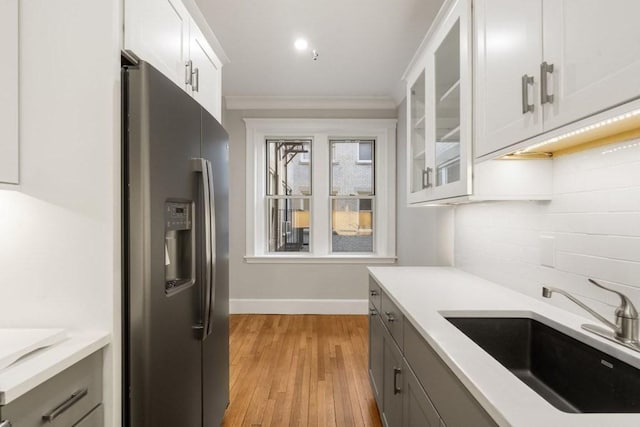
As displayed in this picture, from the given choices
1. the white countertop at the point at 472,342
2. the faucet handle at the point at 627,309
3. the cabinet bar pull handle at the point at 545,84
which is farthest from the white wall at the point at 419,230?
the cabinet bar pull handle at the point at 545,84

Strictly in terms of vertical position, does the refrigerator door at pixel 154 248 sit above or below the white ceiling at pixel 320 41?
below

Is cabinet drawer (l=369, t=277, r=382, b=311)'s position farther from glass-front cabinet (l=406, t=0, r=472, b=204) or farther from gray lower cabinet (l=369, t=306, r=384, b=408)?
glass-front cabinet (l=406, t=0, r=472, b=204)

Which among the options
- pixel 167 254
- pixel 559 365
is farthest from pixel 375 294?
pixel 167 254

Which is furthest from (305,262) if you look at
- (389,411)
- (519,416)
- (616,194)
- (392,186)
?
(519,416)

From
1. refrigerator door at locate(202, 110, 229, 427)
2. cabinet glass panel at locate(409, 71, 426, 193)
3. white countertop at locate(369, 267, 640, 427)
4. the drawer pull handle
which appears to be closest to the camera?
white countertop at locate(369, 267, 640, 427)

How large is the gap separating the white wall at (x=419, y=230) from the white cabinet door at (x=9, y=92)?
7.97ft

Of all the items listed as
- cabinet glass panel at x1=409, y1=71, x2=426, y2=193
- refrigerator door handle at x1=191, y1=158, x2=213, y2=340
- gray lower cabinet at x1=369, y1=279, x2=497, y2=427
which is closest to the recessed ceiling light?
cabinet glass panel at x1=409, y1=71, x2=426, y2=193

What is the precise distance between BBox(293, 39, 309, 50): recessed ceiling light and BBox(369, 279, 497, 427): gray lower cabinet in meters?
1.99

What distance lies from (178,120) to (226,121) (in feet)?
10.3

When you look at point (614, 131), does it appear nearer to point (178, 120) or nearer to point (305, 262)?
point (178, 120)

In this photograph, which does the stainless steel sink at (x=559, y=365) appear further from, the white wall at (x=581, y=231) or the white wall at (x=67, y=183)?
the white wall at (x=67, y=183)

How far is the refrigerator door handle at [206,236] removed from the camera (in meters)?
1.54

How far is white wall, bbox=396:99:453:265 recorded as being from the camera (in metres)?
2.81

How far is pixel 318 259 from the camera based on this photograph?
4.36m
